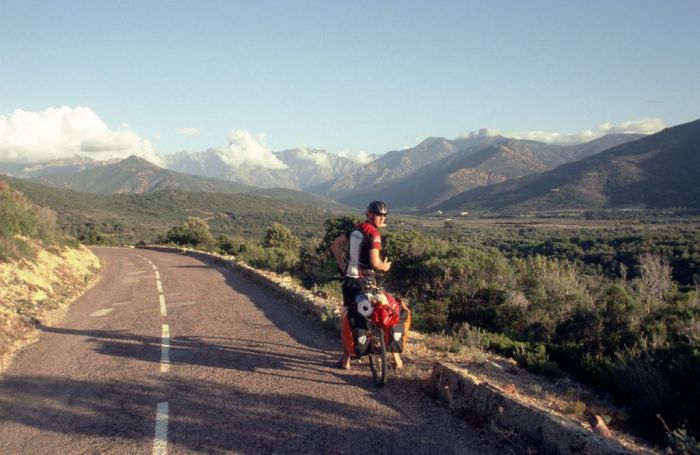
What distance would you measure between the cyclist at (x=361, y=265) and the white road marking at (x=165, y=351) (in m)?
2.67

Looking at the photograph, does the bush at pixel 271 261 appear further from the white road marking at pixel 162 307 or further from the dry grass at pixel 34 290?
the white road marking at pixel 162 307

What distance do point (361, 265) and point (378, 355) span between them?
117 centimetres

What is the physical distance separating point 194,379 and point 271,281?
326 inches

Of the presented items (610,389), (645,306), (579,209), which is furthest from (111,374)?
(579,209)

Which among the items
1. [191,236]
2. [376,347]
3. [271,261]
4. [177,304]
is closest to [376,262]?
[376,347]

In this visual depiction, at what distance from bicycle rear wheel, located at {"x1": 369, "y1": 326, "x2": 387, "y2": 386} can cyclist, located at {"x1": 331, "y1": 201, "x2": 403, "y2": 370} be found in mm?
122

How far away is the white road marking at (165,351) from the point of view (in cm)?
657

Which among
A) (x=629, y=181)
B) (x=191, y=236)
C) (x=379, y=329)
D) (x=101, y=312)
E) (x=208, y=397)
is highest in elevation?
(x=629, y=181)

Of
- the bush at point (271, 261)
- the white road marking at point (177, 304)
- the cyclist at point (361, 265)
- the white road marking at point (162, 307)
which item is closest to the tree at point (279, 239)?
the bush at point (271, 261)

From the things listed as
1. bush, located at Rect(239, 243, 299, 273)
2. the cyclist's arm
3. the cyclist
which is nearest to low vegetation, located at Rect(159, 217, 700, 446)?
the cyclist

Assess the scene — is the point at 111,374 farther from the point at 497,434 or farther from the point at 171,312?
the point at 497,434

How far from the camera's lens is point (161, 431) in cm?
462

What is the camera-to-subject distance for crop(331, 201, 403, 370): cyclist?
5.63m

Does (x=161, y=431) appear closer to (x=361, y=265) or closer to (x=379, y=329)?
(x=379, y=329)
